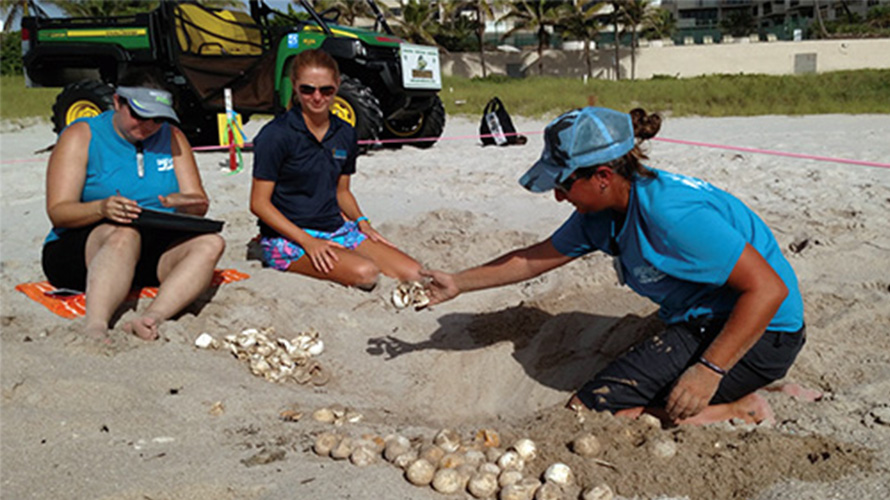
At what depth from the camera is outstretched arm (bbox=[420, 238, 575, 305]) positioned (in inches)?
112

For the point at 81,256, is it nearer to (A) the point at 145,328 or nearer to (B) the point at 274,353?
(A) the point at 145,328

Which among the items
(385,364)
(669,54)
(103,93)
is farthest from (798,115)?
(669,54)

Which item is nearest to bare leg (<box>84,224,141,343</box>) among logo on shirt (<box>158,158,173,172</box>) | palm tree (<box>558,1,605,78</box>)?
logo on shirt (<box>158,158,173,172</box>)

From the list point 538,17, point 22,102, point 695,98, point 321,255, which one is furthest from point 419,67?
point 538,17

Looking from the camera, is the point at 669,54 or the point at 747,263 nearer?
the point at 747,263

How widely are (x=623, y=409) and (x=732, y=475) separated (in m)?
0.47

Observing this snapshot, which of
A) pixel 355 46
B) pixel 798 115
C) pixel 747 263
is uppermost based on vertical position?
pixel 355 46

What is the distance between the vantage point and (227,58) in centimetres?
844

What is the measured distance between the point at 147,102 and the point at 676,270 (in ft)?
7.54

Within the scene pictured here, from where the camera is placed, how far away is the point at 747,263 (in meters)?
2.16

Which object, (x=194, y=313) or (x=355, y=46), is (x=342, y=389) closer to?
(x=194, y=313)

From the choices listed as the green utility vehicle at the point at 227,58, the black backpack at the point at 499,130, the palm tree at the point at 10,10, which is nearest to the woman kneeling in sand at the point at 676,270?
the green utility vehicle at the point at 227,58

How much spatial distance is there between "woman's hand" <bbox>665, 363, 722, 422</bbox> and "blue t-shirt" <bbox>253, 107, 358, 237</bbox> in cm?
235

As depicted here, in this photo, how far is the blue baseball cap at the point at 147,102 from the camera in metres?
3.24
